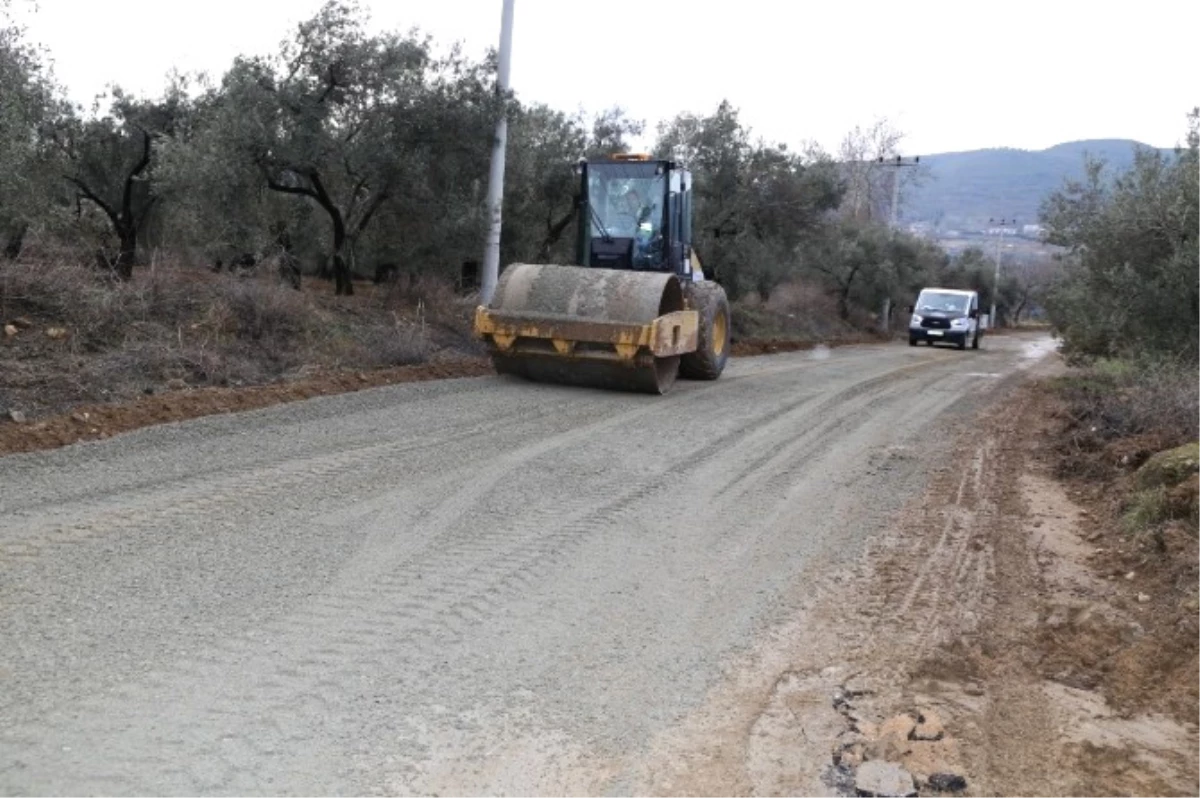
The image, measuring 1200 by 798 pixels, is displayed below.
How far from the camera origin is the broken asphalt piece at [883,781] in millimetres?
3508

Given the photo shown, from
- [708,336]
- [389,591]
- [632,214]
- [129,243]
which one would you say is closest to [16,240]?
[129,243]

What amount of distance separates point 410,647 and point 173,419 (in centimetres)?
572

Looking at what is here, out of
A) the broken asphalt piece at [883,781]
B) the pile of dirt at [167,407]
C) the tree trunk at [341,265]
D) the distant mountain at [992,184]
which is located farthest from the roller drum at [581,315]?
the distant mountain at [992,184]

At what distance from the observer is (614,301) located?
1282 cm

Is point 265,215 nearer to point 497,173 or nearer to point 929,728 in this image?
point 497,173

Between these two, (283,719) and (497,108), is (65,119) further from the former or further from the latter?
(283,719)

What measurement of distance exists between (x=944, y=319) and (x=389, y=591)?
33.0 metres

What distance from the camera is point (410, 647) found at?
15.0ft

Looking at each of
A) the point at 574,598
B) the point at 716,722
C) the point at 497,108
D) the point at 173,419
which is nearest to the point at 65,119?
the point at 497,108

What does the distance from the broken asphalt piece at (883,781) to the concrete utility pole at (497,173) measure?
42.5 feet

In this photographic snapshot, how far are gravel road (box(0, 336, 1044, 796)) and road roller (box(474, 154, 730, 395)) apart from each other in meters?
2.59

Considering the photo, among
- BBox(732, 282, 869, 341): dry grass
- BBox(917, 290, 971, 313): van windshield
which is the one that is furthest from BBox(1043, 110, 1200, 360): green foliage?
BBox(917, 290, 971, 313): van windshield

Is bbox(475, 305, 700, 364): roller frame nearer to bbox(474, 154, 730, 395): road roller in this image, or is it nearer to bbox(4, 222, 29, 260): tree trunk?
bbox(474, 154, 730, 395): road roller

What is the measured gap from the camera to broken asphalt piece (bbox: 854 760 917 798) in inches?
138
